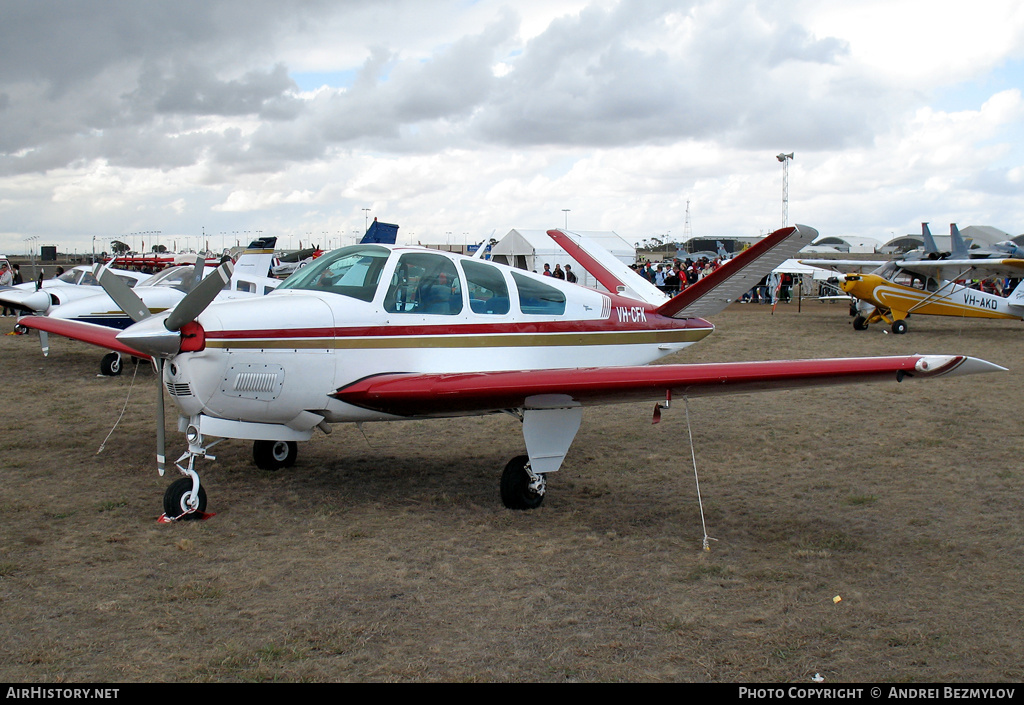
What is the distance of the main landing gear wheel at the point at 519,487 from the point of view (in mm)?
6039

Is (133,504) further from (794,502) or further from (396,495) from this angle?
(794,502)

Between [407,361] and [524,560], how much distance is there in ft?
6.83

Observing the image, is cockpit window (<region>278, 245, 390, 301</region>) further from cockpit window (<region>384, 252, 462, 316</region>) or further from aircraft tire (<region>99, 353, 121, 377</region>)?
aircraft tire (<region>99, 353, 121, 377</region>)

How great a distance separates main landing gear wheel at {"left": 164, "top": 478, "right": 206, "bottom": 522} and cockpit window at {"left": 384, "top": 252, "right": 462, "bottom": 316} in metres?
2.10

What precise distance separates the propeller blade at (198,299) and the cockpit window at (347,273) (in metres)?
1.09

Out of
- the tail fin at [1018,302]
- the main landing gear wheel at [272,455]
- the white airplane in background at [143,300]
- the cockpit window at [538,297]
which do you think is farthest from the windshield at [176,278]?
the tail fin at [1018,302]

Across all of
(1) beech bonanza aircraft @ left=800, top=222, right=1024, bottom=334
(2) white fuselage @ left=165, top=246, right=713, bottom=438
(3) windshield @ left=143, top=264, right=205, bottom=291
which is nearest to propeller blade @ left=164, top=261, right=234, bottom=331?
(2) white fuselage @ left=165, top=246, right=713, bottom=438

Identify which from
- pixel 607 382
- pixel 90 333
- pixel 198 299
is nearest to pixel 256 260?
pixel 90 333

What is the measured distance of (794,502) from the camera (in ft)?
20.5

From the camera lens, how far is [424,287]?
6.46 metres

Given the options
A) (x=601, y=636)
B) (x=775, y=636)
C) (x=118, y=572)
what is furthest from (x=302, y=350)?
(x=775, y=636)

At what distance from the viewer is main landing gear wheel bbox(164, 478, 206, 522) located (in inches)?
222

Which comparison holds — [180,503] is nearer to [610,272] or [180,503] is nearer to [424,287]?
[424,287]

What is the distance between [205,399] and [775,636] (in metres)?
4.22
